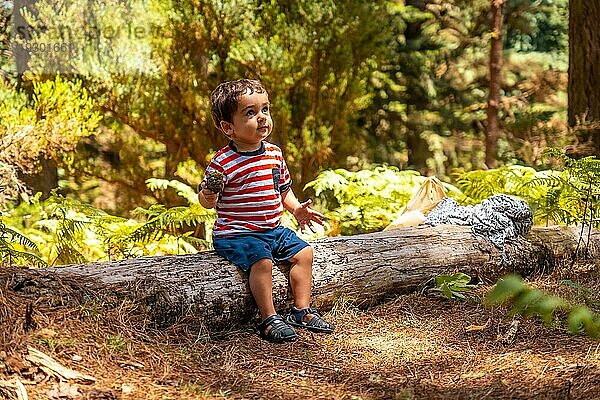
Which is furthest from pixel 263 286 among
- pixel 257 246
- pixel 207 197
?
pixel 207 197

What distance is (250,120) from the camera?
3859mm

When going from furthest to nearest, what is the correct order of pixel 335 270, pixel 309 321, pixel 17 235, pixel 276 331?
1. pixel 17 235
2. pixel 335 270
3. pixel 309 321
4. pixel 276 331

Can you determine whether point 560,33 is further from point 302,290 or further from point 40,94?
point 302,290

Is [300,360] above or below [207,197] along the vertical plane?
below

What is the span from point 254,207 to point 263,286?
0.44 metres

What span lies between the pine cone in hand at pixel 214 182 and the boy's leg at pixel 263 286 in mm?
437

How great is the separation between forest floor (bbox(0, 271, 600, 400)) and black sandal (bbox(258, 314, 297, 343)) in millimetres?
48

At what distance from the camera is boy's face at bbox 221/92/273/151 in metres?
3.86

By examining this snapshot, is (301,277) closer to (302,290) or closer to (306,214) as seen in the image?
(302,290)

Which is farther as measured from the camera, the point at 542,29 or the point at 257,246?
the point at 542,29

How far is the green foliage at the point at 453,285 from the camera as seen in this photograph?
438cm

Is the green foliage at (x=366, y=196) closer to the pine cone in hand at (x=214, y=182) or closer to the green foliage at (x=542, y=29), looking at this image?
the pine cone in hand at (x=214, y=182)

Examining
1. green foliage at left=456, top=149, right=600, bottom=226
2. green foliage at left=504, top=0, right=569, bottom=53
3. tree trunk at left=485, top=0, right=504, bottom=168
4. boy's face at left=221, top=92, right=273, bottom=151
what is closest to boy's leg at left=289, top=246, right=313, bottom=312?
boy's face at left=221, top=92, right=273, bottom=151

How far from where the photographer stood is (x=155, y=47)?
28.4 feet
